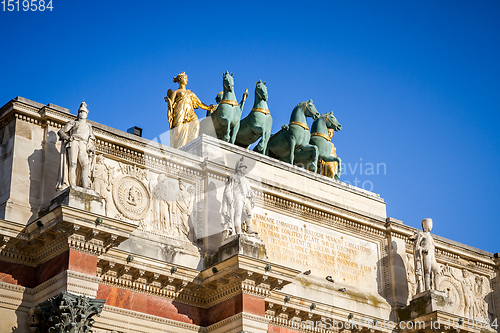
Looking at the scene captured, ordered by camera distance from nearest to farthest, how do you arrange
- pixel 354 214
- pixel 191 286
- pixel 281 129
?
pixel 191 286, pixel 354 214, pixel 281 129

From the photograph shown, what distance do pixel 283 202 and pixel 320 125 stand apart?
20.8 ft

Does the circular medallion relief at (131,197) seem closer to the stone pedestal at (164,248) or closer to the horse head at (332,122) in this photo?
the stone pedestal at (164,248)

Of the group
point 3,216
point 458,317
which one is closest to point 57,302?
point 3,216

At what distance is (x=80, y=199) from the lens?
2038 cm

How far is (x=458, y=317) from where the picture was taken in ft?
90.4

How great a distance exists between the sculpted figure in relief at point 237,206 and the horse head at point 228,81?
5.05m

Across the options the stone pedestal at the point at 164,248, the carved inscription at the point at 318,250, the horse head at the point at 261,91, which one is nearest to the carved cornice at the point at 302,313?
the carved inscription at the point at 318,250

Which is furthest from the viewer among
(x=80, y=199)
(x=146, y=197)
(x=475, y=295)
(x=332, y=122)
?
(x=332, y=122)

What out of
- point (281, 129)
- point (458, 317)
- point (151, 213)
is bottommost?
point (458, 317)

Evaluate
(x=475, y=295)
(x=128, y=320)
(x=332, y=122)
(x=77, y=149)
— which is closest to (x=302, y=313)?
(x=128, y=320)

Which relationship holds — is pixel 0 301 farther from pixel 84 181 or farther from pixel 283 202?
pixel 283 202

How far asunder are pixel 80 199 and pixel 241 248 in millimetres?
4785

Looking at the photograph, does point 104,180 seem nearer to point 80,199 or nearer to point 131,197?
point 131,197

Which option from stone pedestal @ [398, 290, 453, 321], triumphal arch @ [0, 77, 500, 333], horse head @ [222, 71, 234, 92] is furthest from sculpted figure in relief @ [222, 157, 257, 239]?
stone pedestal @ [398, 290, 453, 321]
